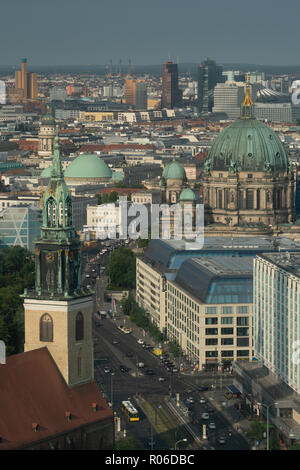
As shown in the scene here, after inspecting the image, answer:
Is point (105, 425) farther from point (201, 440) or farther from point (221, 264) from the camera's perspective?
point (221, 264)

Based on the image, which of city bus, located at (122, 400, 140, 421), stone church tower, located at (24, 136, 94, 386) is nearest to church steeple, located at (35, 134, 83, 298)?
stone church tower, located at (24, 136, 94, 386)

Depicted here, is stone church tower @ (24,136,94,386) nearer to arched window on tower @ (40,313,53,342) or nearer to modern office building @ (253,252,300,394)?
arched window on tower @ (40,313,53,342)

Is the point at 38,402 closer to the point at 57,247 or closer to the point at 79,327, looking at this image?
the point at 79,327

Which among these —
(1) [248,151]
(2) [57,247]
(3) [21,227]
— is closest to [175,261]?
(1) [248,151]

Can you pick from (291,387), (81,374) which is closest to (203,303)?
(291,387)

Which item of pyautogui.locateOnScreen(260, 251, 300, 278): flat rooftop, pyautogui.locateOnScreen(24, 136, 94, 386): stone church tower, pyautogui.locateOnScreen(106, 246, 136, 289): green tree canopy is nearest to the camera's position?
pyautogui.locateOnScreen(24, 136, 94, 386): stone church tower

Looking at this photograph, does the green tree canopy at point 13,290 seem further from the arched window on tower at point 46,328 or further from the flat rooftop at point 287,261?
the arched window on tower at point 46,328
